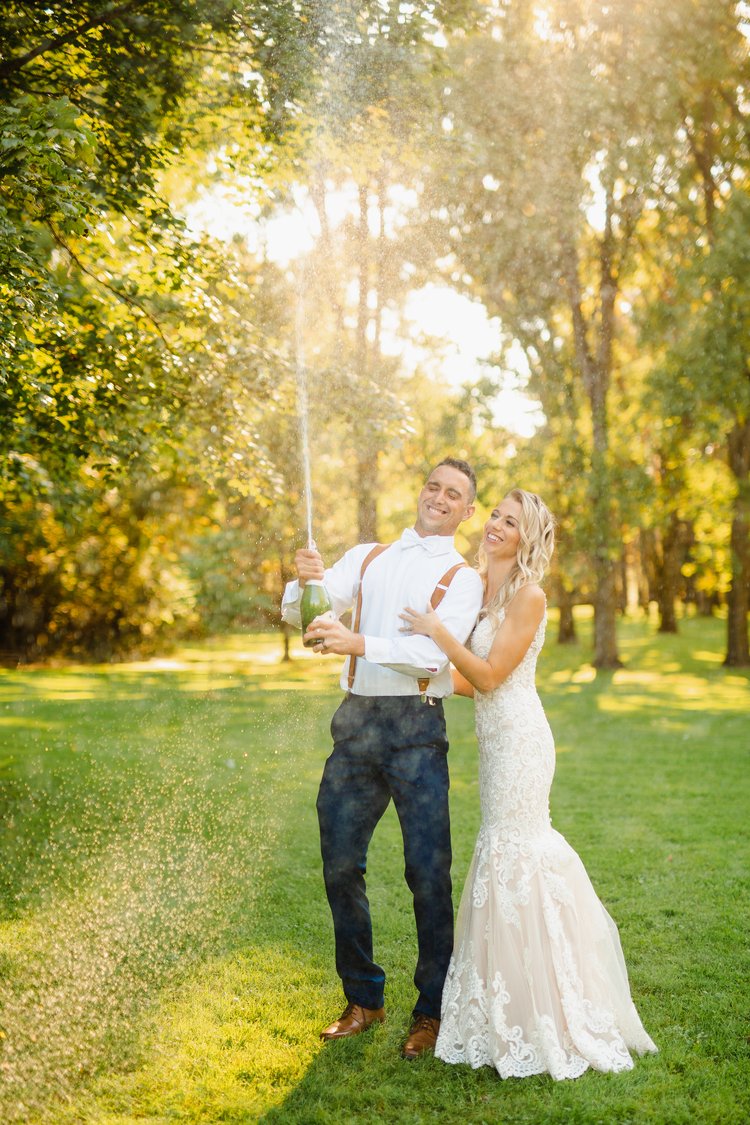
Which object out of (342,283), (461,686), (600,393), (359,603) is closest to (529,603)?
(461,686)

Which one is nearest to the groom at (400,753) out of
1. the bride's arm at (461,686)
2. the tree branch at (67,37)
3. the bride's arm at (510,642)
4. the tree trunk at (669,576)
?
the bride's arm at (510,642)

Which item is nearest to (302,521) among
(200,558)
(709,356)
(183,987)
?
(200,558)

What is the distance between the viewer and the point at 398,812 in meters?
3.88

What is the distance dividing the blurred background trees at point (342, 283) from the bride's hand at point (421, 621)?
2.68 m

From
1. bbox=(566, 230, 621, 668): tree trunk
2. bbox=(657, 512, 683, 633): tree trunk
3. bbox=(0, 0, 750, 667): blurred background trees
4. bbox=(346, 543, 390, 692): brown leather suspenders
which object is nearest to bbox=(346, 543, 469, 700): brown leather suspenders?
bbox=(346, 543, 390, 692): brown leather suspenders

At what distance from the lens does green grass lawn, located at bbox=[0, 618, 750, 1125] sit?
364 cm

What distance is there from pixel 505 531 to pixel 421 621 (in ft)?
2.11

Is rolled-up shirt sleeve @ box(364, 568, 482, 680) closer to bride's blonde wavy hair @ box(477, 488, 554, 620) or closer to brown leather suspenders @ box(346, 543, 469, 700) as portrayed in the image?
brown leather suspenders @ box(346, 543, 469, 700)

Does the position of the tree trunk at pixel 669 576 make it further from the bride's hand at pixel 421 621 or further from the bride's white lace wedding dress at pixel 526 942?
the bride's hand at pixel 421 621

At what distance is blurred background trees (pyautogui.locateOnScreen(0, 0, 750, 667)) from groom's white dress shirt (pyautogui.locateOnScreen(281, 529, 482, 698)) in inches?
88.3

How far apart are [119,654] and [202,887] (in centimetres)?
1611

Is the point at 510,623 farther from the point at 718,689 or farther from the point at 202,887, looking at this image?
the point at 718,689

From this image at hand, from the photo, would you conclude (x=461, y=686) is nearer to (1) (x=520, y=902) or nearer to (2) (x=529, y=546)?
(2) (x=529, y=546)

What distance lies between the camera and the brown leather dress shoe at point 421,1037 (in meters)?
3.90
